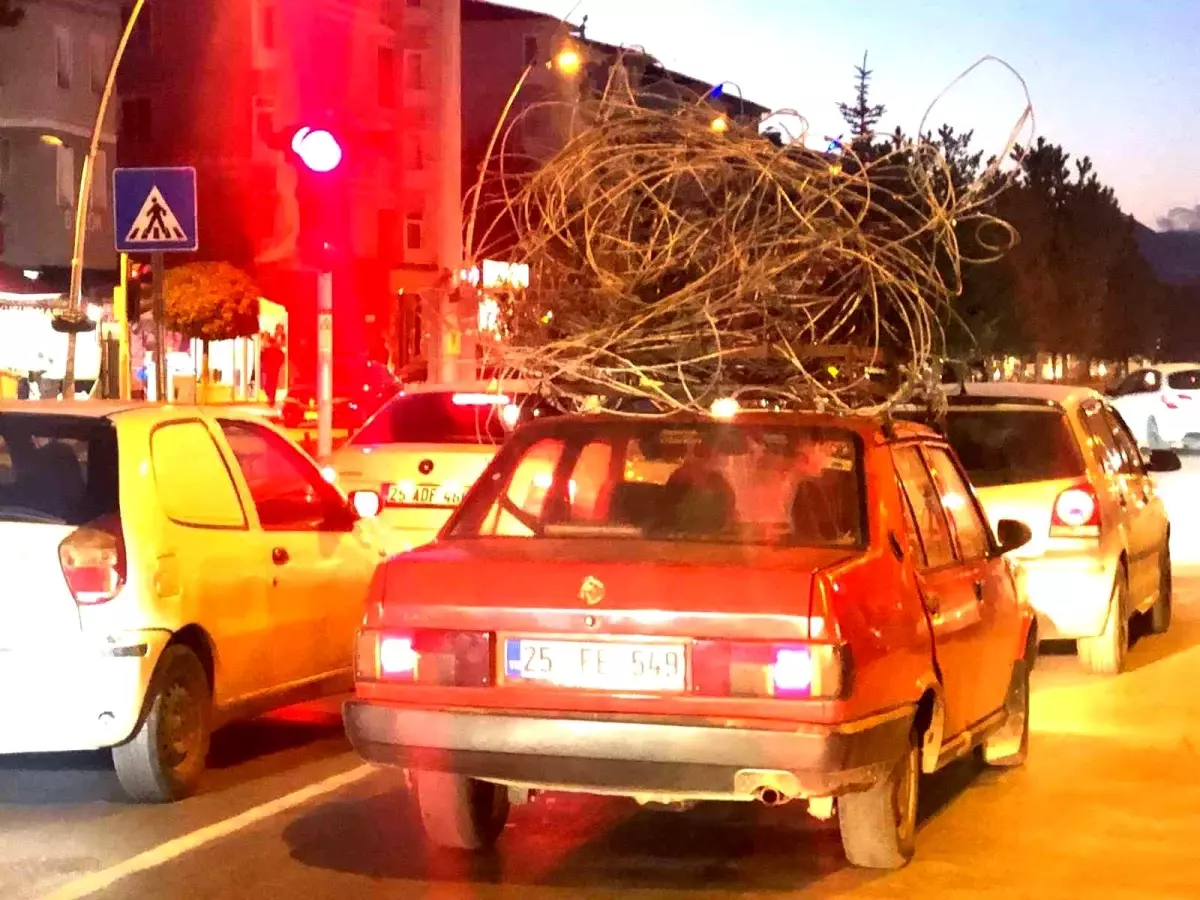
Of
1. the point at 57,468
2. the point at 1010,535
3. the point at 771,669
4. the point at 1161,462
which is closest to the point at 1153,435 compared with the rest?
the point at 1161,462

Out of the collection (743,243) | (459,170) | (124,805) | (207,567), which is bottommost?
(124,805)

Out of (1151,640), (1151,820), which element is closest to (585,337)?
(1151,820)

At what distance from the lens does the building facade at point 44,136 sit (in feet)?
144

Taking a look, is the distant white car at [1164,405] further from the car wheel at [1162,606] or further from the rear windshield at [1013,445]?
the rear windshield at [1013,445]

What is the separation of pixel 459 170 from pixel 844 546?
170ft

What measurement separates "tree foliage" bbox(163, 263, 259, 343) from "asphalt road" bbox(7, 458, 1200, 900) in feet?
126

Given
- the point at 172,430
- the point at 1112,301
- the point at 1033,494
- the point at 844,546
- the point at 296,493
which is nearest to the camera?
the point at 844,546

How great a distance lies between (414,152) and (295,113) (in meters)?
6.74

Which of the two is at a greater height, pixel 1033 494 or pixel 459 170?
pixel 459 170

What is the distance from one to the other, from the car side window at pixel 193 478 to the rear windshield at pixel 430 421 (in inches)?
179

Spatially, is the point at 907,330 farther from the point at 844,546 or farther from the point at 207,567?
the point at 207,567

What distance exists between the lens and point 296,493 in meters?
9.10

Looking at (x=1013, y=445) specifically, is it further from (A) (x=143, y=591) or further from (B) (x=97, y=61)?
(B) (x=97, y=61)

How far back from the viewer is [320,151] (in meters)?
11.4
